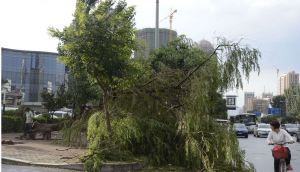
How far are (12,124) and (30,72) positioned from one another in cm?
5888

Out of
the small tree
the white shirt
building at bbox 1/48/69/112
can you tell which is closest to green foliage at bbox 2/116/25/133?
the small tree

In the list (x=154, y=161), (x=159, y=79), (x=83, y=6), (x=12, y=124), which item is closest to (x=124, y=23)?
(x=83, y=6)

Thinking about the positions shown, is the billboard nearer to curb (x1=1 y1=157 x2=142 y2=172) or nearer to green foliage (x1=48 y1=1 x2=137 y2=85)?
green foliage (x1=48 y1=1 x2=137 y2=85)

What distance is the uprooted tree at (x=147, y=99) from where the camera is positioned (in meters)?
8.30

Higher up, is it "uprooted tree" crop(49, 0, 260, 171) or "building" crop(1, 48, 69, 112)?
"building" crop(1, 48, 69, 112)

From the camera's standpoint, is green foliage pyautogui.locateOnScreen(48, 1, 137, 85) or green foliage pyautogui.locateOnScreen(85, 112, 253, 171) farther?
green foliage pyautogui.locateOnScreen(85, 112, 253, 171)

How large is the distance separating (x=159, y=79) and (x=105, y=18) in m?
3.03

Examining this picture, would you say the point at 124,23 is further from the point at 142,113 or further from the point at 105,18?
the point at 142,113

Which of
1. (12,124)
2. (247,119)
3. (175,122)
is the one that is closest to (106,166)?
(175,122)

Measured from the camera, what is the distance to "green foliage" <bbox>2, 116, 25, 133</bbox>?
71.7 ft

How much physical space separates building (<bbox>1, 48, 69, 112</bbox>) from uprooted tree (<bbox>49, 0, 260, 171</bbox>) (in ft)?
225

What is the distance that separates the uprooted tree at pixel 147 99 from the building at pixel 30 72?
2699 inches

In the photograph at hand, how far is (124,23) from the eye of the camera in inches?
340

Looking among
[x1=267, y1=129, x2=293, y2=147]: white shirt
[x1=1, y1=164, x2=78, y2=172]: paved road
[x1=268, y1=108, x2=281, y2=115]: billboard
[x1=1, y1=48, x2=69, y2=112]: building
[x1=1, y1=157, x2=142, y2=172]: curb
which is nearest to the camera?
[x1=267, y1=129, x2=293, y2=147]: white shirt
